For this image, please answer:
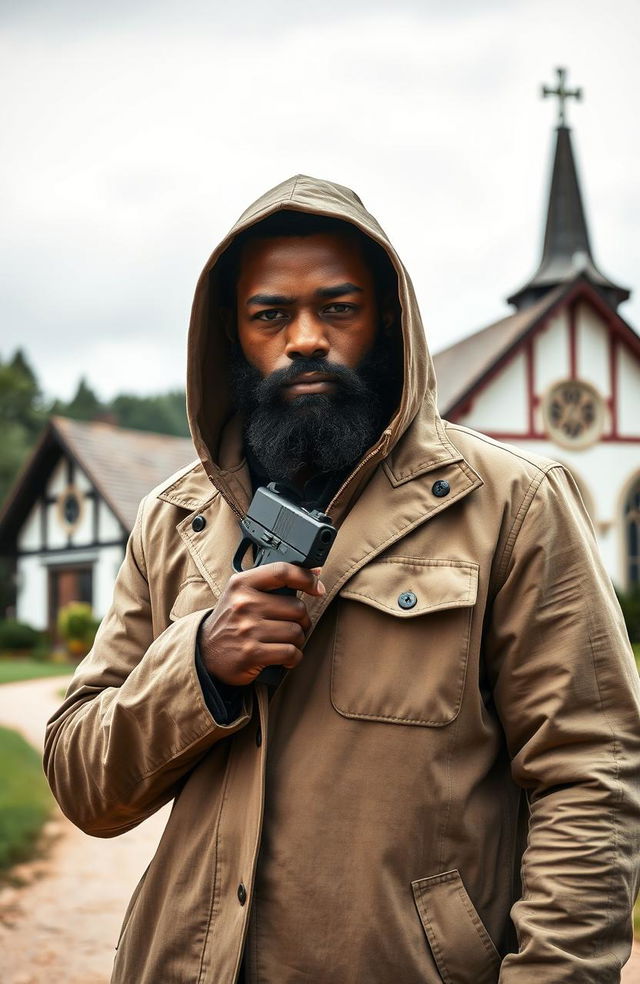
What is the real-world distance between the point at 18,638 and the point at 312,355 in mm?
24881

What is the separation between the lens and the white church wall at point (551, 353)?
863 inches

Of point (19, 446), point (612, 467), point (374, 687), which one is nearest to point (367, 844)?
point (374, 687)

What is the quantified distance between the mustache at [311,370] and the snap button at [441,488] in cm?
41

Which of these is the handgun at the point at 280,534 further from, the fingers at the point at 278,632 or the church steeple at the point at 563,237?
the church steeple at the point at 563,237

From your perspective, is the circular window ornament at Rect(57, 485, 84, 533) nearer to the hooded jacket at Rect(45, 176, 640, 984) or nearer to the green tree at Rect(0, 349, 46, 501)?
the green tree at Rect(0, 349, 46, 501)

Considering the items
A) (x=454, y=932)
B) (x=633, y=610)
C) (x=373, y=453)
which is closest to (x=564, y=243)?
(x=633, y=610)

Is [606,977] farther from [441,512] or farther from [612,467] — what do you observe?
[612,467]

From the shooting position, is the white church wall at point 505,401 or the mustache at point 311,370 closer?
the mustache at point 311,370

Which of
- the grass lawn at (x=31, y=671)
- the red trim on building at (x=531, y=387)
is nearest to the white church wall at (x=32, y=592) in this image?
the grass lawn at (x=31, y=671)

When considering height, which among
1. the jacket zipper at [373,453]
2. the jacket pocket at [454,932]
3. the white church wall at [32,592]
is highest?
the jacket zipper at [373,453]

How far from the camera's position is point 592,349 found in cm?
2234

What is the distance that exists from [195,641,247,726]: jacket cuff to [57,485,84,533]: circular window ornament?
83.2 ft

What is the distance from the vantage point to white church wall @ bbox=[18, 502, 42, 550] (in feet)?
92.1

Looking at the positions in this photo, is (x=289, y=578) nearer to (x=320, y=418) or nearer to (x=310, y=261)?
(x=320, y=418)
